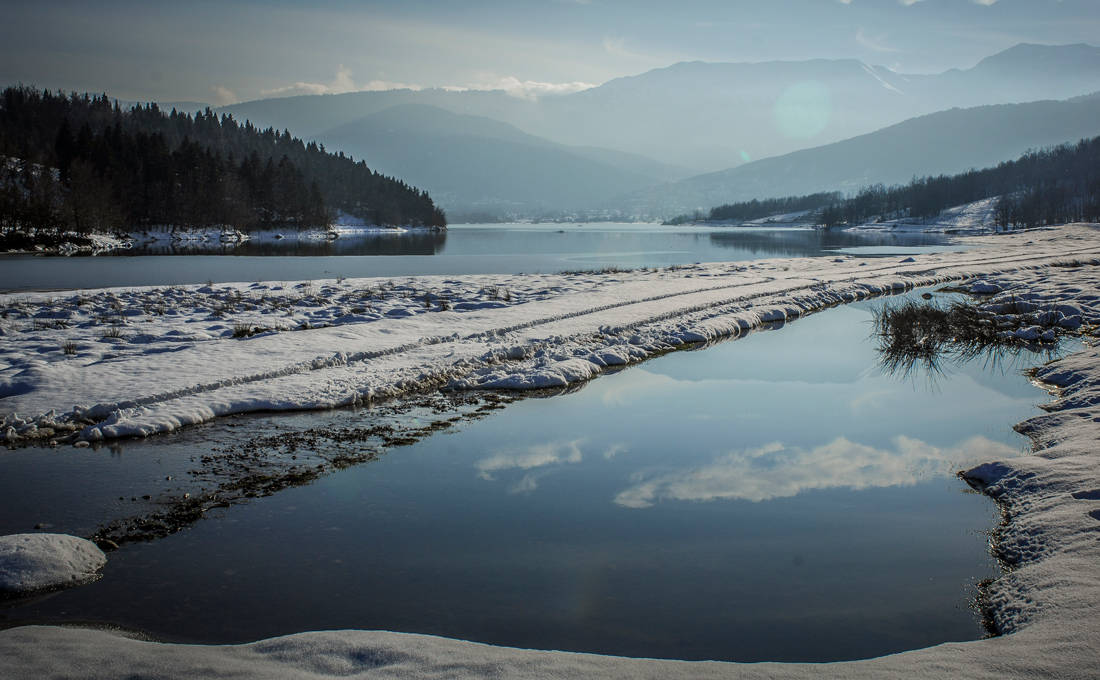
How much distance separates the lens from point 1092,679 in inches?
204

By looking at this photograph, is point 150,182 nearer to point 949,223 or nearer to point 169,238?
point 169,238

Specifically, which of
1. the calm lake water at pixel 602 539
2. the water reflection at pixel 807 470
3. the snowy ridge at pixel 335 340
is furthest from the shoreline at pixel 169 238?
the water reflection at pixel 807 470

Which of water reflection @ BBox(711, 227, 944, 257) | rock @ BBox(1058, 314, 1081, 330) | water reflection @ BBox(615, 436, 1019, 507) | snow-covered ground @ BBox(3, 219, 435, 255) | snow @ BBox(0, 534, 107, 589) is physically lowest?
water reflection @ BBox(615, 436, 1019, 507)

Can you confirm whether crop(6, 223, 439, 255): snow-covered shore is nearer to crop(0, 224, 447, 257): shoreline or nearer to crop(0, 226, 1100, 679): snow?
crop(0, 224, 447, 257): shoreline

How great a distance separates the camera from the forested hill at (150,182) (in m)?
92.3

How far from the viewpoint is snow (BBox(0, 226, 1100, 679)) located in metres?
5.71

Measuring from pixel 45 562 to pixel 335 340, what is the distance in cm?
1358

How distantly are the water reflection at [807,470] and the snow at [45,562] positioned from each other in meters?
6.49

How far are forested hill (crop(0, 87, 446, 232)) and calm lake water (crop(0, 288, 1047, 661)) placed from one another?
94.7 m

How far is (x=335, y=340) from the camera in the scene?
68.8 feet

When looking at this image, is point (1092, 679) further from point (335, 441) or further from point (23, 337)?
point (23, 337)

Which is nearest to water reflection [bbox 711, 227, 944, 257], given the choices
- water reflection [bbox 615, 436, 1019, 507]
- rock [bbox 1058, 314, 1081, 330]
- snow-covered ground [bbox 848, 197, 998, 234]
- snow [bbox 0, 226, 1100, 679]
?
snow [bbox 0, 226, 1100, 679]

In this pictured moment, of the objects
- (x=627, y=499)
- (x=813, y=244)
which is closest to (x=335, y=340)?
(x=627, y=499)

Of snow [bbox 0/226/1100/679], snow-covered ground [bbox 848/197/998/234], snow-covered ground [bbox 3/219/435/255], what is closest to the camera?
snow [bbox 0/226/1100/679]
